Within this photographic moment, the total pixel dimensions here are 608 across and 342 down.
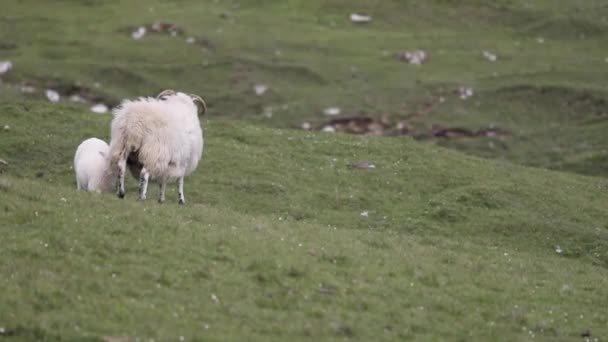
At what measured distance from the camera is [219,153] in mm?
26938

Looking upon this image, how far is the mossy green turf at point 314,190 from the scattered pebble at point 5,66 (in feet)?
1.96

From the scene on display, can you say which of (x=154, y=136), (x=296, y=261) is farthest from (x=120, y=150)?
(x=296, y=261)

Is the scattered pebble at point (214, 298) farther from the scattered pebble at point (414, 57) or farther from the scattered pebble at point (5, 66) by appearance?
the scattered pebble at point (414, 57)

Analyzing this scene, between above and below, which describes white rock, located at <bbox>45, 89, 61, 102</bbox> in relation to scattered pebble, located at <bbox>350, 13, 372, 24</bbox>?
below

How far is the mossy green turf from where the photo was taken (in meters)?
13.6

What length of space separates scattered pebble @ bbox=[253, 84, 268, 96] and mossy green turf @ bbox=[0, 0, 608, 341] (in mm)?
368

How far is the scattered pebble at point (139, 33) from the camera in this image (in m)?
50.1

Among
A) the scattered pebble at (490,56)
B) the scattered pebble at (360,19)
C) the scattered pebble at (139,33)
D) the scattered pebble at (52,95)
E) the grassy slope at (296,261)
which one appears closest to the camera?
the grassy slope at (296,261)

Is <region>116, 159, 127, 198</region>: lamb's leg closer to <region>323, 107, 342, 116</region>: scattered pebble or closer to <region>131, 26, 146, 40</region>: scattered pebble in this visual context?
<region>323, 107, 342, 116</region>: scattered pebble

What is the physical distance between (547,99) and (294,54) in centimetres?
1291

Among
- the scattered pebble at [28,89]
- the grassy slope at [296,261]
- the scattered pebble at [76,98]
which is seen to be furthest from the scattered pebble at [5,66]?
the grassy slope at [296,261]

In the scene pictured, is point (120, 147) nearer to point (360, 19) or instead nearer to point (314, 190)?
point (314, 190)

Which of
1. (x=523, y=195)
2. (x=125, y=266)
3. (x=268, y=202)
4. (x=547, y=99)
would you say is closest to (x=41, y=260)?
(x=125, y=266)

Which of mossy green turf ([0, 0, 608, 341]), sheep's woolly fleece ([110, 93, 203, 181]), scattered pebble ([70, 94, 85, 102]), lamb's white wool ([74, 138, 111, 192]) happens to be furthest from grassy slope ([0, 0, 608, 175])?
lamb's white wool ([74, 138, 111, 192])
